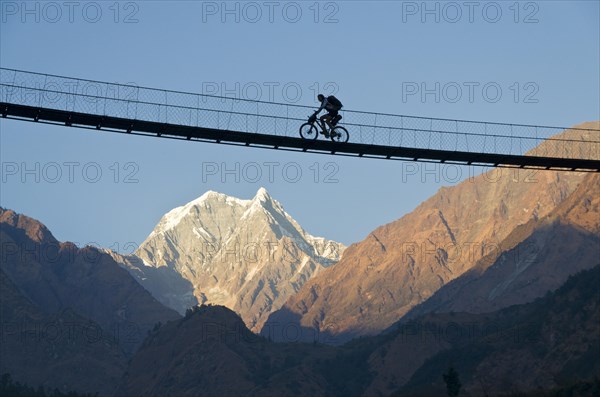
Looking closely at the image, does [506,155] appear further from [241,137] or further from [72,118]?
[72,118]

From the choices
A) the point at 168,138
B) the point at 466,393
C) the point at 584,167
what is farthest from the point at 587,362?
the point at 168,138

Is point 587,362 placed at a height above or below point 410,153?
below

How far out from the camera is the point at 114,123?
2537 inches

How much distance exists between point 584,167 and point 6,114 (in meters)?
35.5

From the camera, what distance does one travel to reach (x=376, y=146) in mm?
65375

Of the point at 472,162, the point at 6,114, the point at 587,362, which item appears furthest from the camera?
the point at 587,362

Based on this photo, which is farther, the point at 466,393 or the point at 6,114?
the point at 466,393

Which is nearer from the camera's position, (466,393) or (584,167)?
(584,167)

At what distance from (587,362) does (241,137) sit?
14866cm

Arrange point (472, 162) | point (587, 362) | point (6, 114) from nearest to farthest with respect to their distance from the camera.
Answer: point (6, 114) < point (472, 162) < point (587, 362)

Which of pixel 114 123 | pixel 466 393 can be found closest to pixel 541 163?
pixel 114 123

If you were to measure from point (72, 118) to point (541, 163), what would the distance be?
29.2m

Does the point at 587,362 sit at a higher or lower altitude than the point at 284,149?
lower

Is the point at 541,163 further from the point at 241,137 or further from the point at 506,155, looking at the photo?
the point at 241,137
